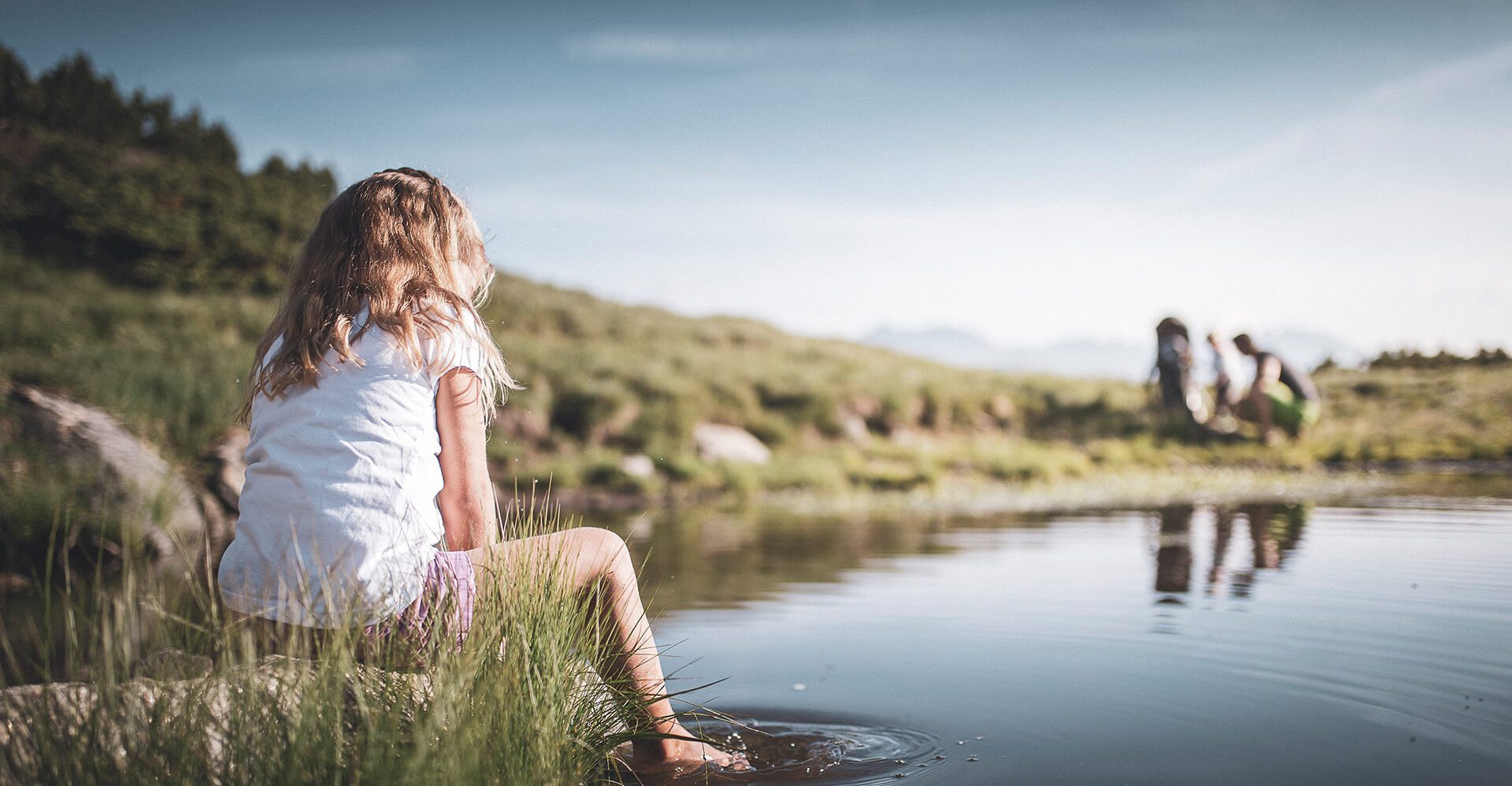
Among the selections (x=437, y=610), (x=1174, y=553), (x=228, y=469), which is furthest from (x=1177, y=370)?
(x=437, y=610)

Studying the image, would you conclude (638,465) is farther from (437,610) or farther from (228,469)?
(437,610)

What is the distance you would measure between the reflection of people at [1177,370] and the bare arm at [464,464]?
608 inches

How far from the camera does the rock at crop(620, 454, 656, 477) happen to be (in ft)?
42.2

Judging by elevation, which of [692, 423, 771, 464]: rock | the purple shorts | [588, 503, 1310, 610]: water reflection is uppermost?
the purple shorts

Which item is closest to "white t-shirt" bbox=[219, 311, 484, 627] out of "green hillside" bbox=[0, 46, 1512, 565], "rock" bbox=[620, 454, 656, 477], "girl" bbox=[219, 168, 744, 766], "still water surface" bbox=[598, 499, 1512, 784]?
"girl" bbox=[219, 168, 744, 766]

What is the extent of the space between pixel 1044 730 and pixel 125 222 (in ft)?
86.0

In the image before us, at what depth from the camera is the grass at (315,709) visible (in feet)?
6.11

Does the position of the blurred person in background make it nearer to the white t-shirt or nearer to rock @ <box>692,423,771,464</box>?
rock @ <box>692,423,771,464</box>

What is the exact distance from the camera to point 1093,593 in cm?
535

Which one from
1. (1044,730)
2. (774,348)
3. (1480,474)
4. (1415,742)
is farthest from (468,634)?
(774,348)

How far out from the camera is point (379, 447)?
2305mm

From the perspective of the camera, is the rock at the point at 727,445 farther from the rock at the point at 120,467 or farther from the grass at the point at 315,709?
the grass at the point at 315,709

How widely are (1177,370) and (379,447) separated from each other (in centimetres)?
1603

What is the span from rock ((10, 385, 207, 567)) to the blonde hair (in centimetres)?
534
